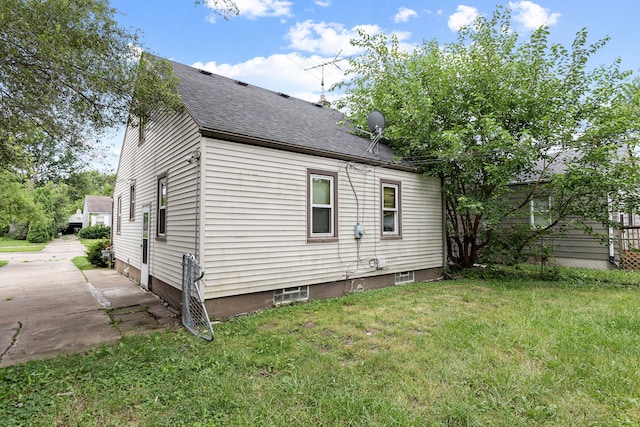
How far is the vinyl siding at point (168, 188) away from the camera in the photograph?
5.72m

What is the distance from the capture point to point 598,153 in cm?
728

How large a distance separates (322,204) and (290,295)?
2065 mm

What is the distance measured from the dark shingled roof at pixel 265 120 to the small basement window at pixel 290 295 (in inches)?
113

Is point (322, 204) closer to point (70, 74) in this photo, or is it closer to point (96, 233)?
point (70, 74)

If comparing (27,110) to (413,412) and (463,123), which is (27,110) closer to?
(413,412)

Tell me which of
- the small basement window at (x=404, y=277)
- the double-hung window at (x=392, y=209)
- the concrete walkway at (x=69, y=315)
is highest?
the double-hung window at (x=392, y=209)

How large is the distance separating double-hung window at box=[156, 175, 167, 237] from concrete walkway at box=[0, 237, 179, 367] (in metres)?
1.53

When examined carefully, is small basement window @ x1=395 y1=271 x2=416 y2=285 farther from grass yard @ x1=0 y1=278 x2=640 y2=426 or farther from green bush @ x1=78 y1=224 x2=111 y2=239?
green bush @ x1=78 y1=224 x2=111 y2=239

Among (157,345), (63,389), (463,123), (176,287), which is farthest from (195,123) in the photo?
(463,123)

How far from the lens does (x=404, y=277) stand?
8703mm

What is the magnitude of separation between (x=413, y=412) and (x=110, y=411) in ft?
8.45

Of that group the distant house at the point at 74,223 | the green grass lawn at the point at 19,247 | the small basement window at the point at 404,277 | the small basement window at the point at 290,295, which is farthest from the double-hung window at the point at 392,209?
the distant house at the point at 74,223

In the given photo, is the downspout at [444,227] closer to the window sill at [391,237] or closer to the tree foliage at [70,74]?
the window sill at [391,237]

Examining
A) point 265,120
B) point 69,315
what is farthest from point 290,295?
point 69,315
